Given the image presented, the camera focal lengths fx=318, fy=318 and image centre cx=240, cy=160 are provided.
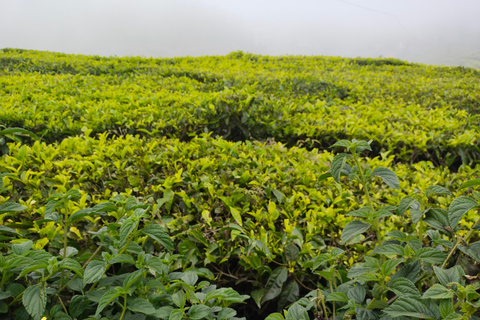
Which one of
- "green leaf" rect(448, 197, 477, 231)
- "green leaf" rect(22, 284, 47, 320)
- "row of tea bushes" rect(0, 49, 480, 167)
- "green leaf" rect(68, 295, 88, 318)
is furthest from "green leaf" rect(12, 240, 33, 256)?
"row of tea bushes" rect(0, 49, 480, 167)

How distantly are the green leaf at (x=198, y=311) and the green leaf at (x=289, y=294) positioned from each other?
0.69 meters

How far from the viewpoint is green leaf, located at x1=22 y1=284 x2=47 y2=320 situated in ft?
3.78

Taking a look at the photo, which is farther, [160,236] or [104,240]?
[104,240]

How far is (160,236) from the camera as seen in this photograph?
1.34 meters

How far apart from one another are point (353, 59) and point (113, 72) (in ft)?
25.3

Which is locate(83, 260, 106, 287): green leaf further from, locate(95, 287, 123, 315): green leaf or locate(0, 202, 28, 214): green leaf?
locate(0, 202, 28, 214): green leaf

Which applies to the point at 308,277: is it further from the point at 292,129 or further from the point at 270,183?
the point at 292,129

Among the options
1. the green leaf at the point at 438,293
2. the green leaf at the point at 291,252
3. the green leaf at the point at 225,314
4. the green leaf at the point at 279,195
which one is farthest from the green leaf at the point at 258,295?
the green leaf at the point at 438,293

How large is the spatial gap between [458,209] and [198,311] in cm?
110

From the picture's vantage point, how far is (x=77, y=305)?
1335 millimetres

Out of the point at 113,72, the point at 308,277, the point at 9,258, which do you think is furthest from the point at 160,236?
the point at 113,72

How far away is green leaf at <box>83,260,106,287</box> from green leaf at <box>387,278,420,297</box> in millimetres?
1125

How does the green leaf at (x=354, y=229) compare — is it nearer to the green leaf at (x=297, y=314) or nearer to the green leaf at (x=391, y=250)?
the green leaf at (x=391, y=250)

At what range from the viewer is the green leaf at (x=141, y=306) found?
4.06ft
